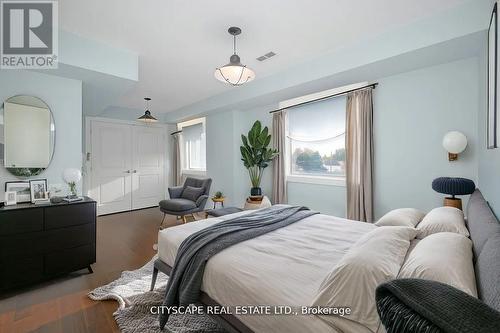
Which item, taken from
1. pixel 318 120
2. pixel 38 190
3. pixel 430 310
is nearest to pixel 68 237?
pixel 38 190

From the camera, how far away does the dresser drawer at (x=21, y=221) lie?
2.11 metres

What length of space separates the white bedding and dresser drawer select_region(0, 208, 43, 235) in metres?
1.31

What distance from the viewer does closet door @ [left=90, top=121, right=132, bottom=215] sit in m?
5.41

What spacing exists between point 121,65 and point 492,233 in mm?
3481

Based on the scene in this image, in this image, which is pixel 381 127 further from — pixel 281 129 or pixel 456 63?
pixel 281 129

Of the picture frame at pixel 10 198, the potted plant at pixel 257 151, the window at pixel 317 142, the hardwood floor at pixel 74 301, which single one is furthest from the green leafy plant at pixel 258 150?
the picture frame at pixel 10 198

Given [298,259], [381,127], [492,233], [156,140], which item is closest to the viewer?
[492,233]

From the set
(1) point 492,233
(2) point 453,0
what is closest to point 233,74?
(2) point 453,0

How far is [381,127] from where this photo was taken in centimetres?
305

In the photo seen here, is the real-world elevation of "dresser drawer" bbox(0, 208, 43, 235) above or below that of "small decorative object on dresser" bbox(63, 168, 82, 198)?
below

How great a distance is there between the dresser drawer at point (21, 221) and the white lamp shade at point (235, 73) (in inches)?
88.5

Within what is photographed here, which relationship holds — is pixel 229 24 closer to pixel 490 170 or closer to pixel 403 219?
pixel 403 219

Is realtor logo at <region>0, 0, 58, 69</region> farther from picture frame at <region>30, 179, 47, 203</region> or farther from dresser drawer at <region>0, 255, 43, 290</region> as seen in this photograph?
dresser drawer at <region>0, 255, 43, 290</region>

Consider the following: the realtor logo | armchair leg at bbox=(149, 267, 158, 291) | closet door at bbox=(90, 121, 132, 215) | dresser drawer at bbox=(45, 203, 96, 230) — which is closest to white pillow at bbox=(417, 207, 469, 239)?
armchair leg at bbox=(149, 267, 158, 291)
